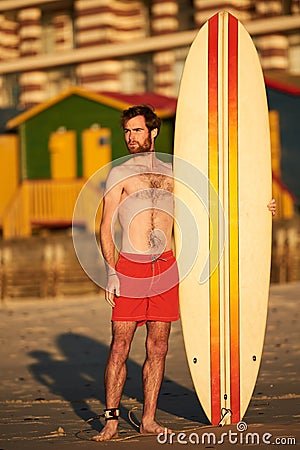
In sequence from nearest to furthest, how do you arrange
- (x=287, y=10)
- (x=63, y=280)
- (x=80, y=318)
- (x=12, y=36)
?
(x=80, y=318) < (x=63, y=280) < (x=287, y=10) < (x=12, y=36)

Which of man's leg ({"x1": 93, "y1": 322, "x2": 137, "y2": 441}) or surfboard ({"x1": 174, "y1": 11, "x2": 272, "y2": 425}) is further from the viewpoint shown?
surfboard ({"x1": 174, "y1": 11, "x2": 272, "y2": 425})

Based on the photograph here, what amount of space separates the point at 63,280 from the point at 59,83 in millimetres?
18666

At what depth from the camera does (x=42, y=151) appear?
2764 centimetres

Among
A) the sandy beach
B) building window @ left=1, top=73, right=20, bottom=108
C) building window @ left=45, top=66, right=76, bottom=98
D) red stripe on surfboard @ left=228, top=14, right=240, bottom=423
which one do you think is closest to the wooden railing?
building window @ left=45, top=66, right=76, bottom=98

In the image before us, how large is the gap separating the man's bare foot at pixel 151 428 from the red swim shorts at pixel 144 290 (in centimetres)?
60

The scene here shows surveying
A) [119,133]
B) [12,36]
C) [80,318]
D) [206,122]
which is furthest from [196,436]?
[12,36]

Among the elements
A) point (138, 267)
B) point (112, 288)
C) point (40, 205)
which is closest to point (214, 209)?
point (138, 267)

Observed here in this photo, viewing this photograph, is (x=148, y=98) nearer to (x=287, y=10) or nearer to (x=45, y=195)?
(x=45, y=195)

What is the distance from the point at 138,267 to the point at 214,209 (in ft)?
2.45

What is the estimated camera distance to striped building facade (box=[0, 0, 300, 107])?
33469mm

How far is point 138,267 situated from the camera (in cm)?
643

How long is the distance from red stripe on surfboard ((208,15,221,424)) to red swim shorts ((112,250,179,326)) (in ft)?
1.42

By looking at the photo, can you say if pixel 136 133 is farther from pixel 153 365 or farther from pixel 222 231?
pixel 153 365

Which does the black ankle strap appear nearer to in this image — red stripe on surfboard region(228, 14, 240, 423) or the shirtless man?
the shirtless man
